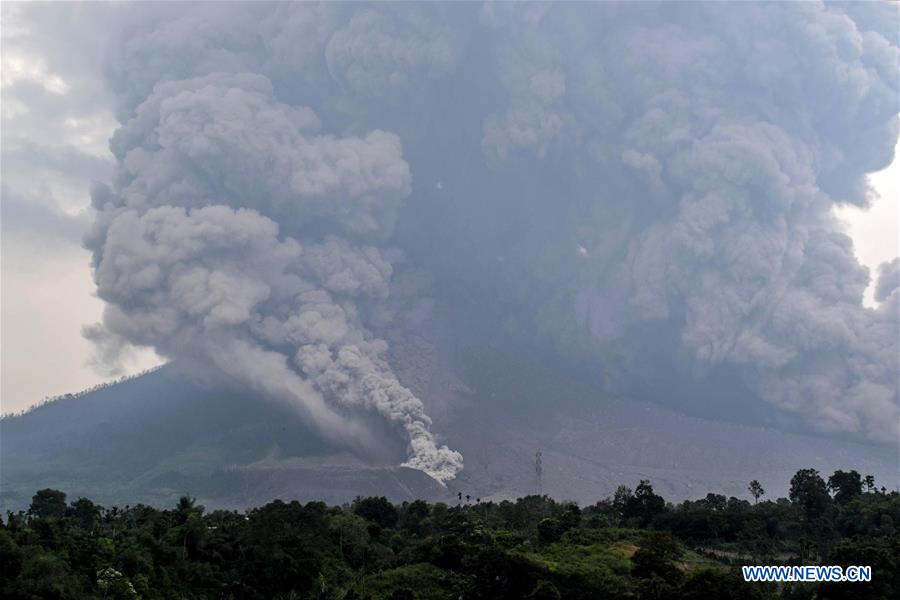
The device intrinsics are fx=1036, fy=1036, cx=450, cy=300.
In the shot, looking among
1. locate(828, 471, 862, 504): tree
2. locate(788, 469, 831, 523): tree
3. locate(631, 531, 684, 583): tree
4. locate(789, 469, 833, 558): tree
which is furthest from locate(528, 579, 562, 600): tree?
locate(828, 471, 862, 504): tree

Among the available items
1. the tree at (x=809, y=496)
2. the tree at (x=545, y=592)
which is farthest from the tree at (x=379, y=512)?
the tree at (x=545, y=592)

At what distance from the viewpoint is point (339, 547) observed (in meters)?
51.8

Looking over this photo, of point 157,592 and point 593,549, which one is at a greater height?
point 593,549

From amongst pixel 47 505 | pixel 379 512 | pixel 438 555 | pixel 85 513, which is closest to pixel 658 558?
pixel 438 555

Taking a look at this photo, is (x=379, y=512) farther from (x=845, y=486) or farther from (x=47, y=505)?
(x=845, y=486)

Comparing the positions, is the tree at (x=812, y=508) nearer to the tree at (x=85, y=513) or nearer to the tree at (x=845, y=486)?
the tree at (x=845, y=486)

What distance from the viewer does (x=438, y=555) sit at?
144 ft

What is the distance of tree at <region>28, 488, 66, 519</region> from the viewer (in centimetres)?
6888

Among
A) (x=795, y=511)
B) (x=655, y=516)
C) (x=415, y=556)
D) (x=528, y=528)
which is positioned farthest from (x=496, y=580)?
(x=795, y=511)

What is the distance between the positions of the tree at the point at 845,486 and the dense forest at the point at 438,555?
7435 millimetres

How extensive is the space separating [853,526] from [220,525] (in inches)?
1415

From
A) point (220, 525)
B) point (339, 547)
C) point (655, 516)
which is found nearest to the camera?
point (339, 547)

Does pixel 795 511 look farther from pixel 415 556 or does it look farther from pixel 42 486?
pixel 42 486

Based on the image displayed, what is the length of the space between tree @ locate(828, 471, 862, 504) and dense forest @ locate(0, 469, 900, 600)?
7.43 m
